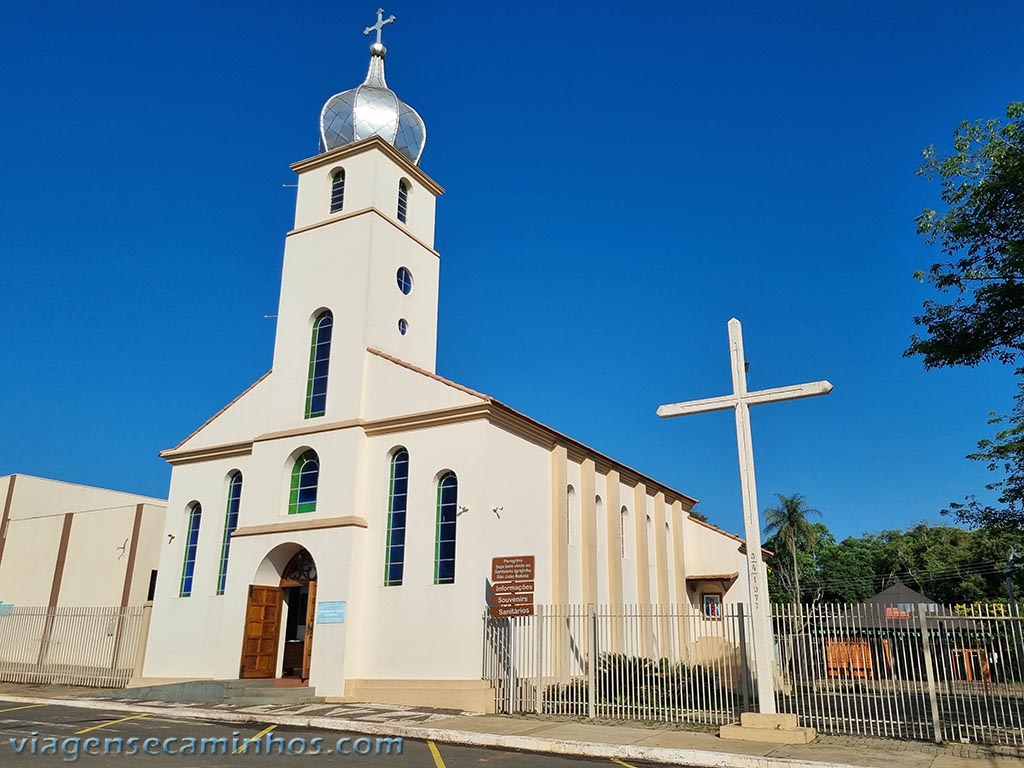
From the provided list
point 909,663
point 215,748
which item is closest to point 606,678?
point 909,663

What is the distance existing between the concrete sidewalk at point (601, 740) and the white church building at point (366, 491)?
258cm

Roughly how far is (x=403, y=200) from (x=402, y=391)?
7210mm

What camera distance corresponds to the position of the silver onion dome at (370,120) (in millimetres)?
25641

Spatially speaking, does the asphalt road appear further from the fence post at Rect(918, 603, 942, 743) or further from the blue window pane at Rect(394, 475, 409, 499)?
the blue window pane at Rect(394, 475, 409, 499)

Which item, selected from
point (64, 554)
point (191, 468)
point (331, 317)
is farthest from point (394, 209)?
point (64, 554)

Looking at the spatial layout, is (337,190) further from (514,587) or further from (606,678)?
(606,678)

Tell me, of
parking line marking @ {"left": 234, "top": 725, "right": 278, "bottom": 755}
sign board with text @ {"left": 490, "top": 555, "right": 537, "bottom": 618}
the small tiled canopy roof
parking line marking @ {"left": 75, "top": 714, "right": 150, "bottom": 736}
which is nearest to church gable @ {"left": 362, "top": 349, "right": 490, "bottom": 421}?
sign board with text @ {"left": 490, "top": 555, "right": 537, "bottom": 618}

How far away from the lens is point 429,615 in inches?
752

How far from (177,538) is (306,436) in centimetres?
564

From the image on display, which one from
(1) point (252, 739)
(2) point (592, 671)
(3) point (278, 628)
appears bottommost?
(1) point (252, 739)

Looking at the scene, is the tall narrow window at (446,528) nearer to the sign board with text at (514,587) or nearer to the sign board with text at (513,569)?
the sign board with text at (513,569)

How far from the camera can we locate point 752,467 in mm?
14445

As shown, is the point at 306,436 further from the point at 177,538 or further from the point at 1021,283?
the point at 1021,283

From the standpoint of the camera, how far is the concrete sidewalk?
1138cm
